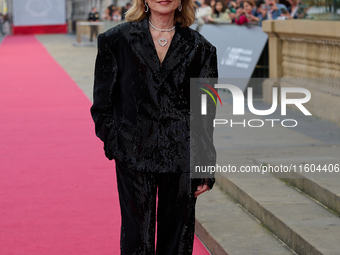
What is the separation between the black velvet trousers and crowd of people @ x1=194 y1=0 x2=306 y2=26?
719 centimetres

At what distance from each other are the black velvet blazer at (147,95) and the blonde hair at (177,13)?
3 centimetres

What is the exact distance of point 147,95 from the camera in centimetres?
309

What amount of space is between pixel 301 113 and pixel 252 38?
9.94 ft

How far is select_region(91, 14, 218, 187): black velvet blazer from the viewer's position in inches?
122

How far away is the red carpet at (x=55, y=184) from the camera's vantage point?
507 centimetres

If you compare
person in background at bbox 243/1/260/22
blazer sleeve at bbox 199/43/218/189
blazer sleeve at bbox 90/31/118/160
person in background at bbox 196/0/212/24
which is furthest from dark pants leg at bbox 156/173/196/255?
person in background at bbox 196/0/212/24

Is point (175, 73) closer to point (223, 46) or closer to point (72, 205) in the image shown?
point (72, 205)

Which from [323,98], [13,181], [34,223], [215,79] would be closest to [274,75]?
[323,98]

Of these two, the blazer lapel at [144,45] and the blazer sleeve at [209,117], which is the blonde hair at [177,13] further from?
the blazer sleeve at [209,117]

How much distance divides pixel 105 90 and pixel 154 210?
0.61 metres

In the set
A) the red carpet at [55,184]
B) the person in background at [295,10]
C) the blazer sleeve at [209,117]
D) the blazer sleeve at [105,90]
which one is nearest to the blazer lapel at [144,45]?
the blazer sleeve at [105,90]

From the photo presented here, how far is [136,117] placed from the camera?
10.2 feet

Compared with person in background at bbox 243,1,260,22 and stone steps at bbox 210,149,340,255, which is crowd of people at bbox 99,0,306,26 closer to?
person in background at bbox 243,1,260,22

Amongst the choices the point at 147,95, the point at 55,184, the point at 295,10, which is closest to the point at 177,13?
the point at 147,95
